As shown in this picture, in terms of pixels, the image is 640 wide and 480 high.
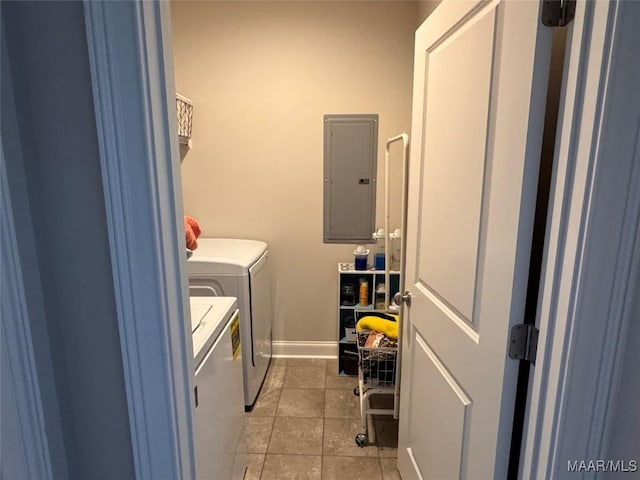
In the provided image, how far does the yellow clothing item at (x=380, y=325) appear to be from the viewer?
2.13 meters

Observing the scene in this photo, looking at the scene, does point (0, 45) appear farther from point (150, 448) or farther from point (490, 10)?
point (490, 10)

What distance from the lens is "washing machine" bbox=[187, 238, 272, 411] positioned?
2.12 meters

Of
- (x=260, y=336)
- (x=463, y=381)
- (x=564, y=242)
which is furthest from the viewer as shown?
(x=260, y=336)

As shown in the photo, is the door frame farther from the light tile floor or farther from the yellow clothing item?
the yellow clothing item

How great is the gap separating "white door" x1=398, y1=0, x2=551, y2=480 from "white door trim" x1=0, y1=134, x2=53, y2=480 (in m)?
0.99

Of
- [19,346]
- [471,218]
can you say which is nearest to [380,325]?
[471,218]

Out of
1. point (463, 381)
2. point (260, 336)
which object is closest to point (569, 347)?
point (463, 381)

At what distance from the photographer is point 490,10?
0.91 m

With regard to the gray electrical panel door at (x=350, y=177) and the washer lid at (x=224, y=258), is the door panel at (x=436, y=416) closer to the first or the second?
the washer lid at (x=224, y=258)

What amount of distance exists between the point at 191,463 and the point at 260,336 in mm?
1659

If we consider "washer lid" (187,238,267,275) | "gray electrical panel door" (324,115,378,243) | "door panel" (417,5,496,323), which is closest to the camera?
"door panel" (417,5,496,323)

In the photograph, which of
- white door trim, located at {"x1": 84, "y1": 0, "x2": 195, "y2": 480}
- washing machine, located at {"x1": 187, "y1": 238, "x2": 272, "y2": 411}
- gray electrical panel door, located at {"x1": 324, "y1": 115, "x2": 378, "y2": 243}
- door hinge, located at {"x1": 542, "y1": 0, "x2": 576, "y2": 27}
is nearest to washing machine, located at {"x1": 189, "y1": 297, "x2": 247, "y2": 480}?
white door trim, located at {"x1": 84, "y1": 0, "x2": 195, "y2": 480}

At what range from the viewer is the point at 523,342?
2.78 ft

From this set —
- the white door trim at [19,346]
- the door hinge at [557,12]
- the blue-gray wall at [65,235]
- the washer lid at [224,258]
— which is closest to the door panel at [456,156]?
the door hinge at [557,12]
